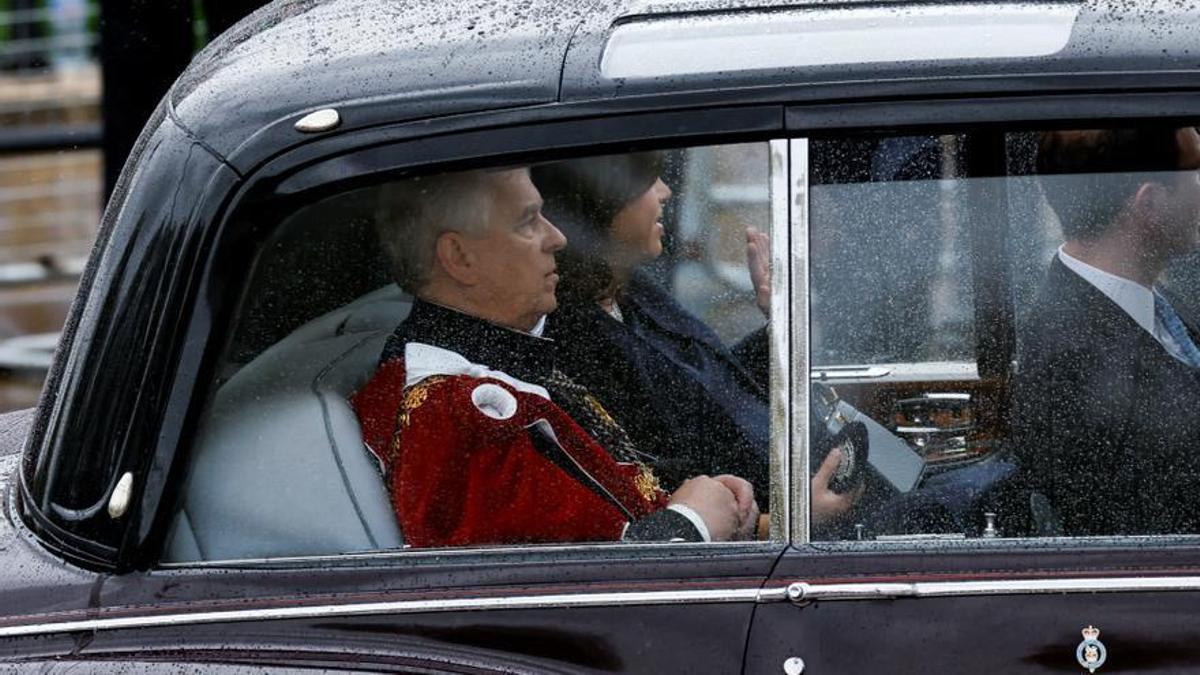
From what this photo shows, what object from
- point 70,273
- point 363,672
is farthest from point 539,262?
point 70,273

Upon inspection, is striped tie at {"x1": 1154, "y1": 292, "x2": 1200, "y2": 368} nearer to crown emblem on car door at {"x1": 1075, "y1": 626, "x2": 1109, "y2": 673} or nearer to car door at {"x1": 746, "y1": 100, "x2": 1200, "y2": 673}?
car door at {"x1": 746, "y1": 100, "x2": 1200, "y2": 673}

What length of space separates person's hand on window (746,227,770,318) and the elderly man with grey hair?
0.25 meters

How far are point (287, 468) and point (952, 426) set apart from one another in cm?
86

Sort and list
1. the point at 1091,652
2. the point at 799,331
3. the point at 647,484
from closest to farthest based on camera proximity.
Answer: the point at 1091,652 → the point at 799,331 → the point at 647,484

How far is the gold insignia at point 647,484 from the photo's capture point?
8.38 ft

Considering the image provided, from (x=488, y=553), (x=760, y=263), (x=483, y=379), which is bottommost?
(x=488, y=553)

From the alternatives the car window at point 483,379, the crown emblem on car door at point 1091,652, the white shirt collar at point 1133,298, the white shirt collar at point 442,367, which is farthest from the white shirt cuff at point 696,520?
the white shirt collar at point 1133,298

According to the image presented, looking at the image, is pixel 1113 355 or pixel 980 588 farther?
pixel 1113 355

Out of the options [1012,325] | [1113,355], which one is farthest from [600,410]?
[1113,355]

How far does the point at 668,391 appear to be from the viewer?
256 centimetres

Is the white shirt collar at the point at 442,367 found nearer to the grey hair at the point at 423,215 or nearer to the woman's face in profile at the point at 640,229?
the grey hair at the point at 423,215

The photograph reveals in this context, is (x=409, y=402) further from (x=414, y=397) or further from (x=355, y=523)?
(x=355, y=523)

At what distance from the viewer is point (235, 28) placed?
306 centimetres

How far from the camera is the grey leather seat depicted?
259cm
